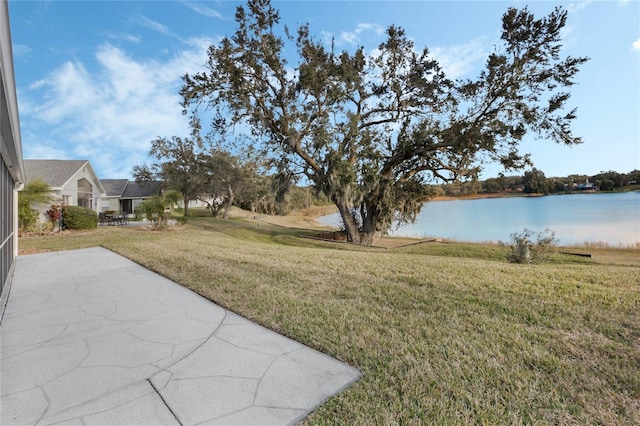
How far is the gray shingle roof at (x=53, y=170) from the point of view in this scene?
16.3 metres

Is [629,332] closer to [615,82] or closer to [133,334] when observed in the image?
[133,334]

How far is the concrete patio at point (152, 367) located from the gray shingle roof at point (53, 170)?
53.6ft

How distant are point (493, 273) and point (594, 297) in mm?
1367

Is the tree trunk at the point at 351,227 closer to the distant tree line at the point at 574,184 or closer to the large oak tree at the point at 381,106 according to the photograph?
the large oak tree at the point at 381,106

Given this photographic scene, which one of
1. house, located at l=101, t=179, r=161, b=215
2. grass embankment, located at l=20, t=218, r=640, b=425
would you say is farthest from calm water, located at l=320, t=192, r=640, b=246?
house, located at l=101, t=179, r=161, b=215

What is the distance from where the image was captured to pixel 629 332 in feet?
8.62

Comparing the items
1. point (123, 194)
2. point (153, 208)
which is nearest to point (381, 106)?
point (153, 208)

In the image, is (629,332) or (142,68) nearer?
(629,332)

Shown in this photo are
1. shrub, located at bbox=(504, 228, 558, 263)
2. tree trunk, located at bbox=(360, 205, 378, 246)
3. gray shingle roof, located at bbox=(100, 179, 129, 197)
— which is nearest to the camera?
shrub, located at bbox=(504, 228, 558, 263)

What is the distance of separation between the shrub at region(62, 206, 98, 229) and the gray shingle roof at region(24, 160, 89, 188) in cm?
456

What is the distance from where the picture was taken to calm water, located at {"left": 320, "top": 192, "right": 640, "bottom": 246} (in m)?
16.6

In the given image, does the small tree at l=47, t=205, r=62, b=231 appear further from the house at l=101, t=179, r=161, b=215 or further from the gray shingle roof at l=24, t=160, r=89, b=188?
the house at l=101, t=179, r=161, b=215

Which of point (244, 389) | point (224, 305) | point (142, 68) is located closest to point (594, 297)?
point (244, 389)

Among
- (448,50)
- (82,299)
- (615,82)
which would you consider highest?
(448,50)
